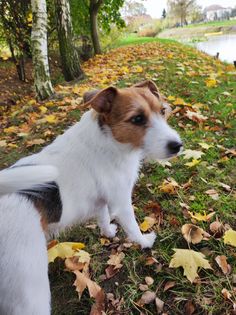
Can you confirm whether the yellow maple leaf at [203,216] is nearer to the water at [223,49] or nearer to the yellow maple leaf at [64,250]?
the yellow maple leaf at [64,250]

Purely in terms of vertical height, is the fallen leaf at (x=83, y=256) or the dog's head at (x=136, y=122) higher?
the dog's head at (x=136, y=122)

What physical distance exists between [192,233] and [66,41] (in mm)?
7167

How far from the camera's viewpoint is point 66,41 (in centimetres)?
881

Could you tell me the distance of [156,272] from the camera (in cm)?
276

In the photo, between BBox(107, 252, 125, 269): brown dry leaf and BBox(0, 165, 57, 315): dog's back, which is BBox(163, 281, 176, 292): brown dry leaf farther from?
BBox(0, 165, 57, 315): dog's back

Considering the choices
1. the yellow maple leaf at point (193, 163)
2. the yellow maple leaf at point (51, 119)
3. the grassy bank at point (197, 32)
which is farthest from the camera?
the grassy bank at point (197, 32)

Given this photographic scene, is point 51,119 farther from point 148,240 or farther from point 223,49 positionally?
point 223,49

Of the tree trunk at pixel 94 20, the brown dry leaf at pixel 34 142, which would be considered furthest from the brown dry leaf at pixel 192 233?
the tree trunk at pixel 94 20

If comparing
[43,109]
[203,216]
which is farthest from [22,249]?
[43,109]

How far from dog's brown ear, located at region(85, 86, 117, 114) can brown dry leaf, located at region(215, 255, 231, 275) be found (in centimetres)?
146

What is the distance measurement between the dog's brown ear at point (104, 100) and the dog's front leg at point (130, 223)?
0.80 meters

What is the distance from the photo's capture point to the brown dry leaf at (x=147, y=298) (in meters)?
2.54

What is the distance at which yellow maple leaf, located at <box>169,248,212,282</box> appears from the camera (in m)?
2.59

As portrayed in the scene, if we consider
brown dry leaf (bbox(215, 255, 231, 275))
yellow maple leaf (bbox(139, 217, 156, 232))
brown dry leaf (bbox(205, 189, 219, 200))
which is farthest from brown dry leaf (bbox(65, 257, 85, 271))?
brown dry leaf (bbox(205, 189, 219, 200))
